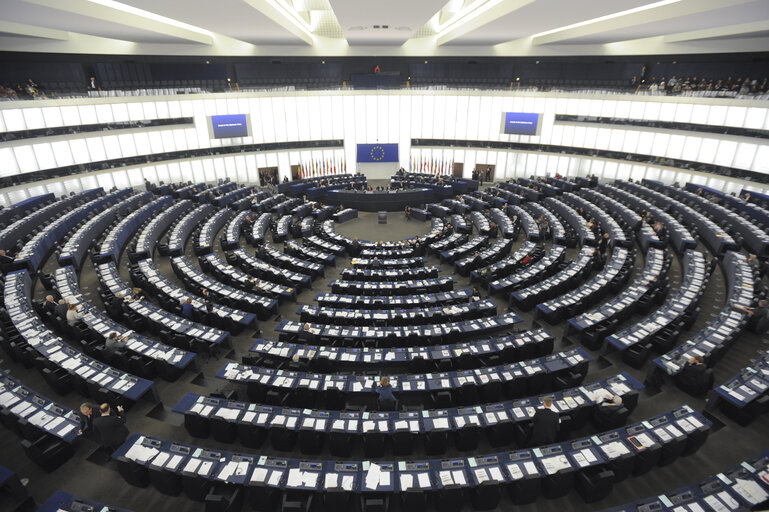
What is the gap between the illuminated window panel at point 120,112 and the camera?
3359 cm

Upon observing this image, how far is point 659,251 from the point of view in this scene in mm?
20344

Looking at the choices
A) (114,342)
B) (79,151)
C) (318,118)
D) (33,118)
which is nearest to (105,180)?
(79,151)

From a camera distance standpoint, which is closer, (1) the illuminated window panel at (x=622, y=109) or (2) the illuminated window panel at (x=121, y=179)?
(2) the illuminated window panel at (x=121, y=179)

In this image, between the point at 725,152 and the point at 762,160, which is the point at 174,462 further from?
the point at 725,152

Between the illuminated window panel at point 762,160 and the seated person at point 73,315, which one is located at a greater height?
the illuminated window panel at point 762,160

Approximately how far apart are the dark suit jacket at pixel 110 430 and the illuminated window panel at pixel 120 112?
110 ft

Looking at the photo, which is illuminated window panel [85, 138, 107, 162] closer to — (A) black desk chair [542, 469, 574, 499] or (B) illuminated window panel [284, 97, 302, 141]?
(B) illuminated window panel [284, 97, 302, 141]

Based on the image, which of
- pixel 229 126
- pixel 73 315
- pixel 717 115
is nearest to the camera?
pixel 73 315

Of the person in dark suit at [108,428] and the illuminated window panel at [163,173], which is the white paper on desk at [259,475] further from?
the illuminated window panel at [163,173]

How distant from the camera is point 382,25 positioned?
24.2 metres

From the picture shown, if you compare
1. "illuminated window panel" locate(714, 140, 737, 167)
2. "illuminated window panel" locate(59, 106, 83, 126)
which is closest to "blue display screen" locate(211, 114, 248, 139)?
"illuminated window panel" locate(59, 106, 83, 126)

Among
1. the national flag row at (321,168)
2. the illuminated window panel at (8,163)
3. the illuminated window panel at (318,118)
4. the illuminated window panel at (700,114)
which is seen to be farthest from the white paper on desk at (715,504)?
the illuminated window panel at (318,118)

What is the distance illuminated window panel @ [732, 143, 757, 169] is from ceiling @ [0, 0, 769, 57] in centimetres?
765

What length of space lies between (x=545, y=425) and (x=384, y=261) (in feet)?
43.5
